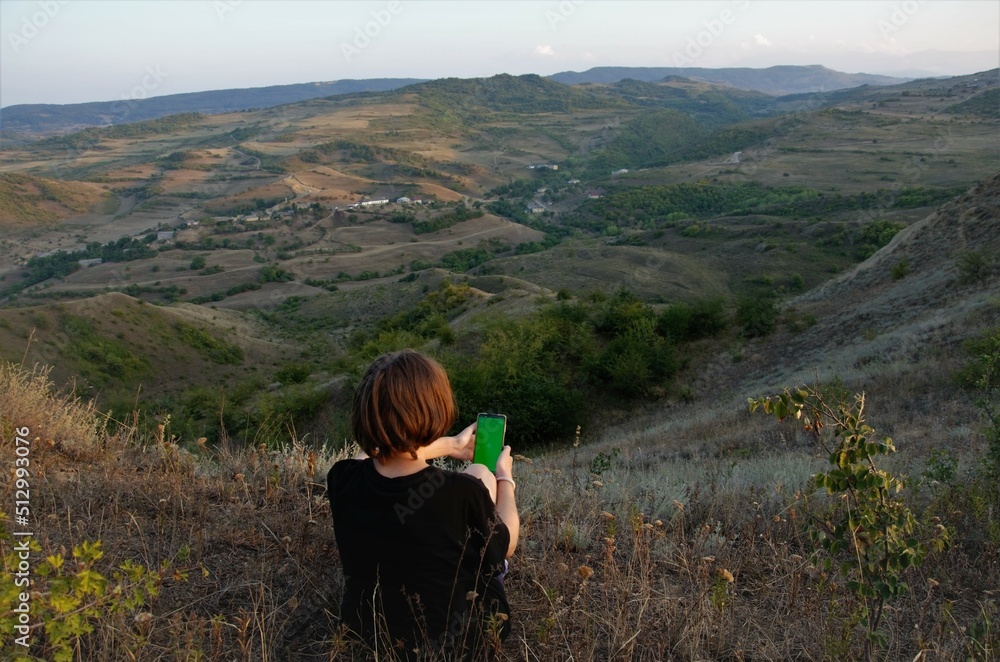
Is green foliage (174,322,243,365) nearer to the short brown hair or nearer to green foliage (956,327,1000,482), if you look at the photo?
green foliage (956,327,1000,482)

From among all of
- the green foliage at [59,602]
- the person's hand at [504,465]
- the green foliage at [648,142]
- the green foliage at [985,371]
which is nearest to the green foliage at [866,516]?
the person's hand at [504,465]

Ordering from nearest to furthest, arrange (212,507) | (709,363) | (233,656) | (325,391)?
(233,656)
(212,507)
(709,363)
(325,391)

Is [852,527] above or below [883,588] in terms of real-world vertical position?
above

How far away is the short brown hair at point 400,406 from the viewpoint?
79.4 inches

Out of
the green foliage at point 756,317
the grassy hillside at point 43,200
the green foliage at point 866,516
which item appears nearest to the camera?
the green foliage at point 866,516

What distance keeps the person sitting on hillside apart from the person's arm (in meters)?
0.07

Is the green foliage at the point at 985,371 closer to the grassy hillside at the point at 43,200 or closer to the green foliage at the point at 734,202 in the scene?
the green foliage at the point at 734,202

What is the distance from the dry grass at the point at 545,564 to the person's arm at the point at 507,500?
276 mm

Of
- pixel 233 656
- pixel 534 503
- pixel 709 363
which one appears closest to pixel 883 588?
pixel 534 503

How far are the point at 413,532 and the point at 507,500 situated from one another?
0.40m

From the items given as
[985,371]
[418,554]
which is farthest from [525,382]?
[418,554]

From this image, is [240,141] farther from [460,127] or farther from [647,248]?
[647,248]

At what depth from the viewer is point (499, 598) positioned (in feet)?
7.09

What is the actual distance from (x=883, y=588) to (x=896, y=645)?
53 centimetres
